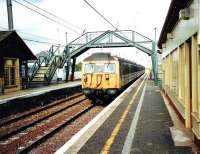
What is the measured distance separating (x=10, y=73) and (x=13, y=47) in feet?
6.99

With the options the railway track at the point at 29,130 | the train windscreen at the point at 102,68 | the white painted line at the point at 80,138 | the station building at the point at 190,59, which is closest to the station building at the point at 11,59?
the train windscreen at the point at 102,68

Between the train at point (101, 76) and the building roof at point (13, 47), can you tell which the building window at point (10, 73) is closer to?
the building roof at point (13, 47)

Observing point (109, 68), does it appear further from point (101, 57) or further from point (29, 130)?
point (29, 130)

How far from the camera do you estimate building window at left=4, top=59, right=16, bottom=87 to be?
2811 centimetres

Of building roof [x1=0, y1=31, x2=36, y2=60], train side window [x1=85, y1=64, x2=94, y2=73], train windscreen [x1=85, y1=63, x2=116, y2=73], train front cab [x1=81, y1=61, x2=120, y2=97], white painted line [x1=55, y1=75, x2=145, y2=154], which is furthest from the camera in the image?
building roof [x1=0, y1=31, x2=36, y2=60]

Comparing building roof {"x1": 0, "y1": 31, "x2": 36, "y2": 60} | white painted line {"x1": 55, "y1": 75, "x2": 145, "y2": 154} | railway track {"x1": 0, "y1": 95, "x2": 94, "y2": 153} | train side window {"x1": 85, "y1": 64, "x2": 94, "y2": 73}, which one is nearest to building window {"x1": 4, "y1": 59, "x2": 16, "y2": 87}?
building roof {"x1": 0, "y1": 31, "x2": 36, "y2": 60}

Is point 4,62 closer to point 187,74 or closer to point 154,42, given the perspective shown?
point 154,42

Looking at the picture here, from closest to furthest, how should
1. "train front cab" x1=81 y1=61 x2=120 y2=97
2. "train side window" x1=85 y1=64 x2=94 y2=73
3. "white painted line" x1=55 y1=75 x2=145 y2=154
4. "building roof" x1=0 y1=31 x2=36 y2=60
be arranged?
1. "white painted line" x1=55 y1=75 x2=145 y2=154
2. "train front cab" x1=81 y1=61 x2=120 y2=97
3. "train side window" x1=85 y1=64 x2=94 y2=73
4. "building roof" x1=0 y1=31 x2=36 y2=60

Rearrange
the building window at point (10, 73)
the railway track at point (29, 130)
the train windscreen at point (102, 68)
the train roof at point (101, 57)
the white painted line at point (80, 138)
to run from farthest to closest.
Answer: the building window at point (10, 73)
the train roof at point (101, 57)
the train windscreen at point (102, 68)
the railway track at point (29, 130)
the white painted line at point (80, 138)

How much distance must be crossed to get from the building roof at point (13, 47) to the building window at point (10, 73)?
595mm

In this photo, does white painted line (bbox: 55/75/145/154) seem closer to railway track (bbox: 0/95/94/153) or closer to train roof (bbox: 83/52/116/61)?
railway track (bbox: 0/95/94/153)

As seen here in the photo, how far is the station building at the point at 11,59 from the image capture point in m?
27.1

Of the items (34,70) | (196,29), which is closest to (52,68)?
(34,70)

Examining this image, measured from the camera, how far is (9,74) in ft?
94.1
